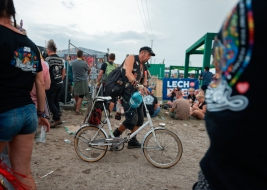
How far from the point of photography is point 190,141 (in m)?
5.00

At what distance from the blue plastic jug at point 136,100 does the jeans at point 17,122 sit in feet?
6.70

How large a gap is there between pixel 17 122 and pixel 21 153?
0.90ft

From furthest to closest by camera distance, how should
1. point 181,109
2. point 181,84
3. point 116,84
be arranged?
point 181,84, point 181,109, point 116,84

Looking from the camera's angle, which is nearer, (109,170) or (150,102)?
(109,170)

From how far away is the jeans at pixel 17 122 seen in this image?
1.49m

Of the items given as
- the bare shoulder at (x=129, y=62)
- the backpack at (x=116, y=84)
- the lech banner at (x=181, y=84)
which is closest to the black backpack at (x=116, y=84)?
the backpack at (x=116, y=84)

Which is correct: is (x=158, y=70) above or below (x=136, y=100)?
above

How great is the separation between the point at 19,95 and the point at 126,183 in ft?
6.60

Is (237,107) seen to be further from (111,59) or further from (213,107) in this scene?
(111,59)

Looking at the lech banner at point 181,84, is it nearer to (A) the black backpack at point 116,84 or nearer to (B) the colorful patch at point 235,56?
(A) the black backpack at point 116,84

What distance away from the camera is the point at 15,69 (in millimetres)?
1516

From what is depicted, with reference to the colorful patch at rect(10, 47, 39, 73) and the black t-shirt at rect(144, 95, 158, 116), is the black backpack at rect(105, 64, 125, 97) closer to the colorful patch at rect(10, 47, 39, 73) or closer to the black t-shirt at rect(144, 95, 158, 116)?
the colorful patch at rect(10, 47, 39, 73)

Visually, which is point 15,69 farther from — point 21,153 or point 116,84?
point 116,84

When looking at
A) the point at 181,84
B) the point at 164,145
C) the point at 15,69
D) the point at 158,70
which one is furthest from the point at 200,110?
the point at 158,70
